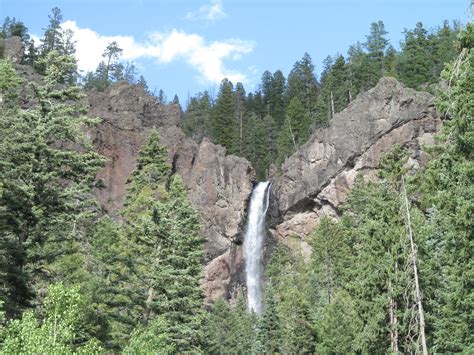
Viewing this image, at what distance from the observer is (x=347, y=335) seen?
1334 inches

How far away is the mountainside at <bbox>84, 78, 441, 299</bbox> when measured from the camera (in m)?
60.3

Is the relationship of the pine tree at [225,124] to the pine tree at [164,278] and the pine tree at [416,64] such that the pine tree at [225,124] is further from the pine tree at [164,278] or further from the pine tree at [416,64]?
the pine tree at [164,278]

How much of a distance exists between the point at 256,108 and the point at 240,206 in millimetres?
42354

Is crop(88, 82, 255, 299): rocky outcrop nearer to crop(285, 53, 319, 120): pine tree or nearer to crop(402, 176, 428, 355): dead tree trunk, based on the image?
crop(285, 53, 319, 120): pine tree

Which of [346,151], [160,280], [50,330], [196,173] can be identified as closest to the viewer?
[50,330]

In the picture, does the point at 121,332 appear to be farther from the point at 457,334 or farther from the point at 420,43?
the point at 420,43

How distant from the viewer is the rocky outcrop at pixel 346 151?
60500mm

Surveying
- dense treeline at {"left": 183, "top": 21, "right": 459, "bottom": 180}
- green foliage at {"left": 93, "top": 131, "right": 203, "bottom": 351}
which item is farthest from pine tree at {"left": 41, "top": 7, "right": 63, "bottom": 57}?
green foliage at {"left": 93, "top": 131, "right": 203, "bottom": 351}

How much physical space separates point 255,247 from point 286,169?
10.0 m

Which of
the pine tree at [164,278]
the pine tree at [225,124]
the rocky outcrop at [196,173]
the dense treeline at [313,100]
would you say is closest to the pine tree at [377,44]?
the dense treeline at [313,100]

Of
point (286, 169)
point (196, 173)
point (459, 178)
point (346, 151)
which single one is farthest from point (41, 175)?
point (286, 169)

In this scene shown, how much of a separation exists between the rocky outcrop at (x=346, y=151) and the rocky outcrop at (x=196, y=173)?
16.7ft

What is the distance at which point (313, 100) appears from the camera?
96062 millimetres

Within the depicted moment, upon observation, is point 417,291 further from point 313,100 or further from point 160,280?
point 313,100
